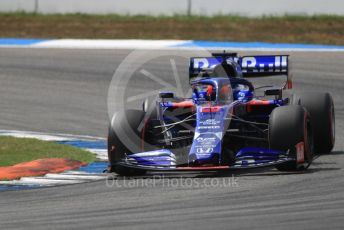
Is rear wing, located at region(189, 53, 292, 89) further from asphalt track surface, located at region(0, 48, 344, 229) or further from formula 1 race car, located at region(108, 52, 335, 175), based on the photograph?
asphalt track surface, located at region(0, 48, 344, 229)

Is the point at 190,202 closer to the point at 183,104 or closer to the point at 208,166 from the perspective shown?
the point at 208,166

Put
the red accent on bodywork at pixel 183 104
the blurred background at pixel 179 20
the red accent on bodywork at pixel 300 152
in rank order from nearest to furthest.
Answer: the red accent on bodywork at pixel 300 152 < the red accent on bodywork at pixel 183 104 < the blurred background at pixel 179 20

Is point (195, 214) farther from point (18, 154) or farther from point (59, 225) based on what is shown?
point (18, 154)

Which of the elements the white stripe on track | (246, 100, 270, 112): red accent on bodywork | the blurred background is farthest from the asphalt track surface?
the blurred background

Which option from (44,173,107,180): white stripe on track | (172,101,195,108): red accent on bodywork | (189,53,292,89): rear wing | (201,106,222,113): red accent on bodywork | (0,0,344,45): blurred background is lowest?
(44,173,107,180): white stripe on track

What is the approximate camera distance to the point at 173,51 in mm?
25219

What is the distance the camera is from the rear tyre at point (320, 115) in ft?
46.0

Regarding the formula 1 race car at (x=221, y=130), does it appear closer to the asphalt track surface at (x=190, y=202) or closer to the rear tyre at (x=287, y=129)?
the rear tyre at (x=287, y=129)

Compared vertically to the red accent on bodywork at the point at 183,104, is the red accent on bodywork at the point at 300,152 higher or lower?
lower

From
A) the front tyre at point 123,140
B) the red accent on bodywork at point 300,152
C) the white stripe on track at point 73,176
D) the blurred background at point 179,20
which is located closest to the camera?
the red accent on bodywork at point 300,152

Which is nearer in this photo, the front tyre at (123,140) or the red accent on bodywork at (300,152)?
the red accent on bodywork at (300,152)

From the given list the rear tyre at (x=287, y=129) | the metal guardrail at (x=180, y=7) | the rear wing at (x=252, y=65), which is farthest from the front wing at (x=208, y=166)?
the metal guardrail at (x=180, y=7)

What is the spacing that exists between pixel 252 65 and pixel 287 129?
2.53m

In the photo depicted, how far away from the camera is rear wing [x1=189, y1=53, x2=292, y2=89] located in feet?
47.3
